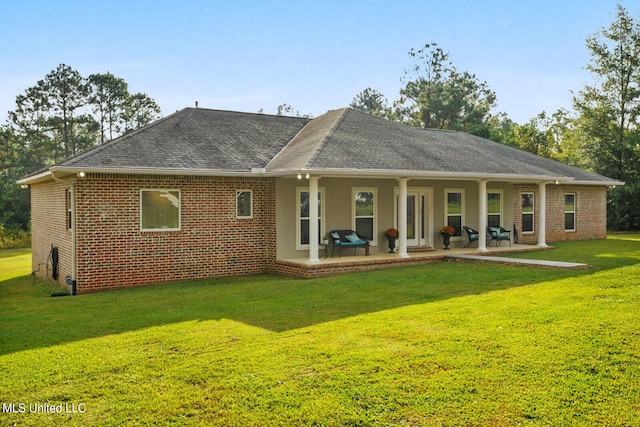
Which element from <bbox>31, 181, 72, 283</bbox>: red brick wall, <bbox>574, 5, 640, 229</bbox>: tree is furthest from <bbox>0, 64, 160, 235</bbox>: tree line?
<bbox>574, 5, 640, 229</bbox>: tree

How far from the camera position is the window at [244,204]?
15.0 m

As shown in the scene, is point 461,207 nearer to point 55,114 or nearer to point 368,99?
point 55,114

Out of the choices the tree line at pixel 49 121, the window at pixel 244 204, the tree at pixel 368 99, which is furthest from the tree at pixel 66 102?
the tree at pixel 368 99

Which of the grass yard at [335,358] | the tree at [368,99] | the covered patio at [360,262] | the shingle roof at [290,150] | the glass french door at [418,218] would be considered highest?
the tree at [368,99]

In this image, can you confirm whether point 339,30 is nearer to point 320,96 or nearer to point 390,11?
point 390,11

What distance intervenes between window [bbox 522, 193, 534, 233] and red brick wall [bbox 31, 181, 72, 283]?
1556cm

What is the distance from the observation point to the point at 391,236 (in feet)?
54.3

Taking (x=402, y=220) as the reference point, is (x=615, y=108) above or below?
→ above

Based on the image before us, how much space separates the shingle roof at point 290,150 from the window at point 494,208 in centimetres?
125

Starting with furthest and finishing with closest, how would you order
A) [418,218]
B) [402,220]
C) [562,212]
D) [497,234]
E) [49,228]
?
[562,212]
[497,234]
[418,218]
[49,228]
[402,220]

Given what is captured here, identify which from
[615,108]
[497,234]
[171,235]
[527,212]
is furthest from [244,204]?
[615,108]

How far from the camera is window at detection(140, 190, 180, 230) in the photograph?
13688mm

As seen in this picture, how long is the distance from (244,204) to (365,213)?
364cm

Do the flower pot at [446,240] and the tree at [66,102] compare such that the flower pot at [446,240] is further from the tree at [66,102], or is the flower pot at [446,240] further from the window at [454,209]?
the tree at [66,102]
